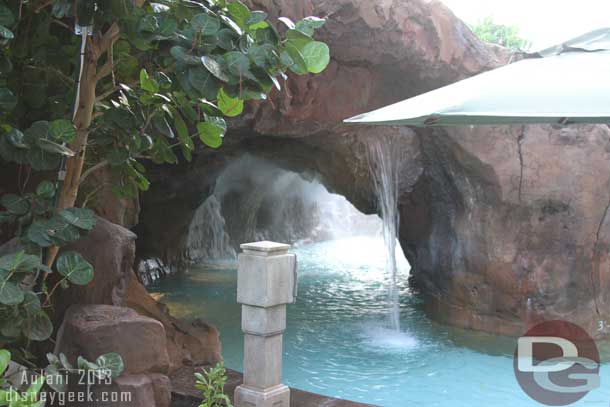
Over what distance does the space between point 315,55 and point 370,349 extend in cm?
576

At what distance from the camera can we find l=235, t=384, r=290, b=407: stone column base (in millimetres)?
4512

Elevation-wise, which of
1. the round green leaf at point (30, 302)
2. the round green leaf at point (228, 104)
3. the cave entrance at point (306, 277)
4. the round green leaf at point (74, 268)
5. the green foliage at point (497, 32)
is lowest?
the cave entrance at point (306, 277)

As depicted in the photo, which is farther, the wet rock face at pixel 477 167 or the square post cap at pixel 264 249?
the wet rock face at pixel 477 167

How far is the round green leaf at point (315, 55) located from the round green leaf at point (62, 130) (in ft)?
4.45

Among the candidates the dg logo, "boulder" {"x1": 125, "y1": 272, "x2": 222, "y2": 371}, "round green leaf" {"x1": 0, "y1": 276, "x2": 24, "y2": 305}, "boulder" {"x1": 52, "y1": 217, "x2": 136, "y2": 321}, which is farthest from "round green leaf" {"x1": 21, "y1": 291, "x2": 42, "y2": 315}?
the dg logo

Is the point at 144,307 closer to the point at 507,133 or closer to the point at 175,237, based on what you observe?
the point at 507,133

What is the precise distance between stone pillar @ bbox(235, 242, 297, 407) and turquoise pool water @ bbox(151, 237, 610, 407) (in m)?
2.20

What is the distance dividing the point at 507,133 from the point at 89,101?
669cm

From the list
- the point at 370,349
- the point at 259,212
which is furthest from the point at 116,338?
the point at 259,212

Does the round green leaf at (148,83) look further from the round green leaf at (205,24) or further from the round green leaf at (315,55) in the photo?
the round green leaf at (315,55)

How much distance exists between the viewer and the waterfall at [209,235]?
1683 centimetres

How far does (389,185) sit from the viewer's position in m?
11.2

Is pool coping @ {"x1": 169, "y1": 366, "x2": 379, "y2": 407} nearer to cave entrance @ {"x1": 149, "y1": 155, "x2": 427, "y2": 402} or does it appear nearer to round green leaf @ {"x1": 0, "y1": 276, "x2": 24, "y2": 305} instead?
cave entrance @ {"x1": 149, "y1": 155, "x2": 427, "y2": 402}

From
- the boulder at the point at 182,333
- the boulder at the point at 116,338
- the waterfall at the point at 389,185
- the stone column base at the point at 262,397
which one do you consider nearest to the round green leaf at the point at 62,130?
the boulder at the point at 116,338
